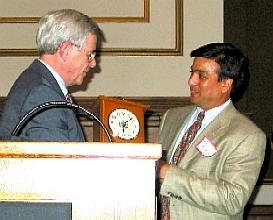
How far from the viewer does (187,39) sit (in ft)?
15.0

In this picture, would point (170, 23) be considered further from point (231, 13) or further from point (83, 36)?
point (83, 36)

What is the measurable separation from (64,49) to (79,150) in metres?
1.09

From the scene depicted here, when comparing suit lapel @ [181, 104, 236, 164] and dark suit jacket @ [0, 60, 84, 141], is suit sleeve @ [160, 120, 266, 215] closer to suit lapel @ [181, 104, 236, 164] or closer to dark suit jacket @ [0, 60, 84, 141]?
suit lapel @ [181, 104, 236, 164]

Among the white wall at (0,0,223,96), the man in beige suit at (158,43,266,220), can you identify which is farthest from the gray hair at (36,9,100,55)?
the white wall at (0,0,223,96)

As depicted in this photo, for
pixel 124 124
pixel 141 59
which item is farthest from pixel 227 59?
pixel 141 59

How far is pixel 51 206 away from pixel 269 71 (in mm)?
3704

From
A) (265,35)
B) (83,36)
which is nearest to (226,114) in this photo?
(83,36)

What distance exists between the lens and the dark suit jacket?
2.19 meters

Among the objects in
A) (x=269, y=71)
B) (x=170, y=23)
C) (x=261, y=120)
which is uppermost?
(x=170, y=23)

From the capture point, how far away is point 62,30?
2543 millimetres

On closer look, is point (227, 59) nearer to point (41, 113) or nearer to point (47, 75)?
point (47, 75)

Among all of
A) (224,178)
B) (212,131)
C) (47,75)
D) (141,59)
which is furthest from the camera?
(141,59)

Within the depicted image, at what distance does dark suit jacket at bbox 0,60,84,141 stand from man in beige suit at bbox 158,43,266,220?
887mm

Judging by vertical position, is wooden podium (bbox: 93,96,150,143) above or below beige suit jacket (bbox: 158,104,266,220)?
above
